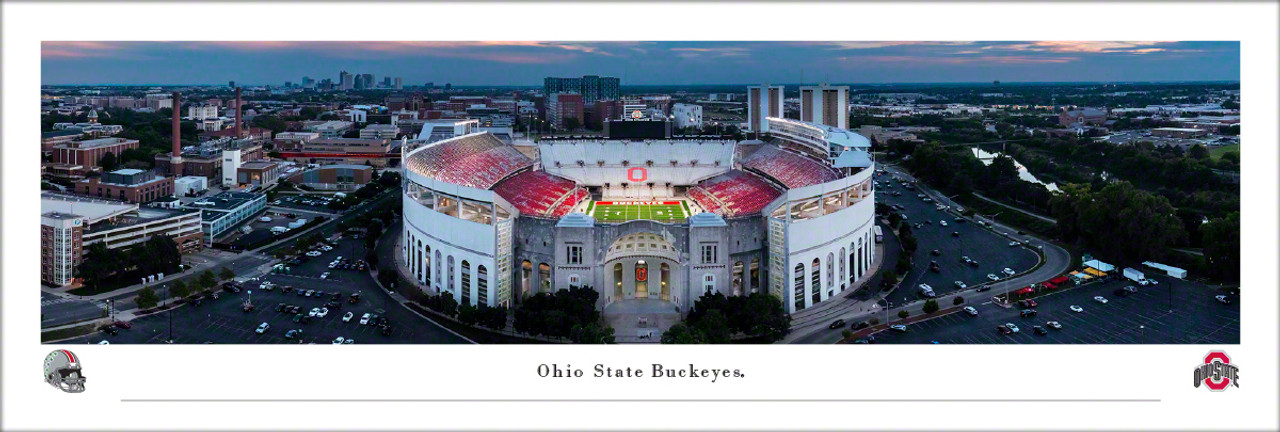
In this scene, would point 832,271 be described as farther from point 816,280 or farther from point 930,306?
point 930,306

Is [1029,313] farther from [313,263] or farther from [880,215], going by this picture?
[313,263]

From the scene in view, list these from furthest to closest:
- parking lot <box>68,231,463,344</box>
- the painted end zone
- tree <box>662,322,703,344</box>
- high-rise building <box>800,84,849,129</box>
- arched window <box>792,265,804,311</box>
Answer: high-rise building <box>800,84,849,129</box>
the painted end zone
arched window <box>792,265,804,311</box>
parking lot <box>68,231,463,344</box>
tree <box>662,322,703,344</box>

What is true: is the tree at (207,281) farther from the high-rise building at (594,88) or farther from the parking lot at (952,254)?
the high-rise building at (594,88)

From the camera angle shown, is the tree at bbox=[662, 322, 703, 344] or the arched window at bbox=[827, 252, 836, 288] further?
the arched window at bbox=[827, 252, 836, 288]

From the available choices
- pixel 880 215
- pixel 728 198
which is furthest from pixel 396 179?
pixel 880 215

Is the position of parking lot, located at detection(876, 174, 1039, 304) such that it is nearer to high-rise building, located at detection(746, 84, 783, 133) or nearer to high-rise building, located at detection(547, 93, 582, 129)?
high-rise building, located at detection(746, 84, 783, 133)

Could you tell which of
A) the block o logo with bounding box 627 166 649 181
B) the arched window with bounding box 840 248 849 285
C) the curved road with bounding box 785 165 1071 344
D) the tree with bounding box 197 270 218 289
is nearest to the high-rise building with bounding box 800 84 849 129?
the curved road with bounding box 785 165 1071 344

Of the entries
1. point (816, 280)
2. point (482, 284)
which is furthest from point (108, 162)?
point (816, 280)

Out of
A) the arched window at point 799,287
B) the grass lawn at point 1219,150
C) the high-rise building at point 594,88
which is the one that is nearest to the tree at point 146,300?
the arched window at point 799,287
